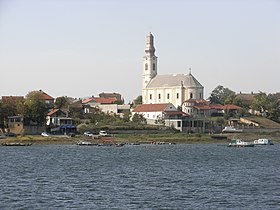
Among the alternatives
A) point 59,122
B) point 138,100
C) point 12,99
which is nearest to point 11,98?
point 12,99

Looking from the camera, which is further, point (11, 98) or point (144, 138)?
point (11, 98)

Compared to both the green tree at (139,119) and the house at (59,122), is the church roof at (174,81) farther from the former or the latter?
the house at (59,122)

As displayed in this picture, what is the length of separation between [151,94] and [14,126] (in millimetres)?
49229

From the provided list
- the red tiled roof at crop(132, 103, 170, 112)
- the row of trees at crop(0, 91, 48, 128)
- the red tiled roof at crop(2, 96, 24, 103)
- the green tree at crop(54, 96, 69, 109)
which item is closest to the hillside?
the red tiled roof at crop(132, 103, 170, 112)

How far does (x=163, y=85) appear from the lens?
144750mm

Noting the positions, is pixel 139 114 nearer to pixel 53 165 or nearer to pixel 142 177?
pixel 53 165

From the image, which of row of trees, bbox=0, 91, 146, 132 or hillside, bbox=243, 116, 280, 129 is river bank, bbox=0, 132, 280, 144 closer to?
row of trees, bbox=0, 91, 146, 132

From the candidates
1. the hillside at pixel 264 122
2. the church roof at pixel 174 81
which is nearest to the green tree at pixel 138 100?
the church roof at pixel 174 81

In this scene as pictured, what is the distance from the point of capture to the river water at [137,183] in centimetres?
3541

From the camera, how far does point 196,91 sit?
141625 millimetres

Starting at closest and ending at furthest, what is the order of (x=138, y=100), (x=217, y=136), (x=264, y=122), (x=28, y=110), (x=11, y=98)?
(x=28, y=110), (x=217, y=136), (x=11, y=98), (x=264, y=122), (x=138, y=100)

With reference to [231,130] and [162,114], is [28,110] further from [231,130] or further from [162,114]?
[231,130]

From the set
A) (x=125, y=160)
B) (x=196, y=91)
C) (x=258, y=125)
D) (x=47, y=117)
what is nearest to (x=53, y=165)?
(x=125, y=160)

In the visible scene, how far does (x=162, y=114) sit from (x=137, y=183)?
80096mm
